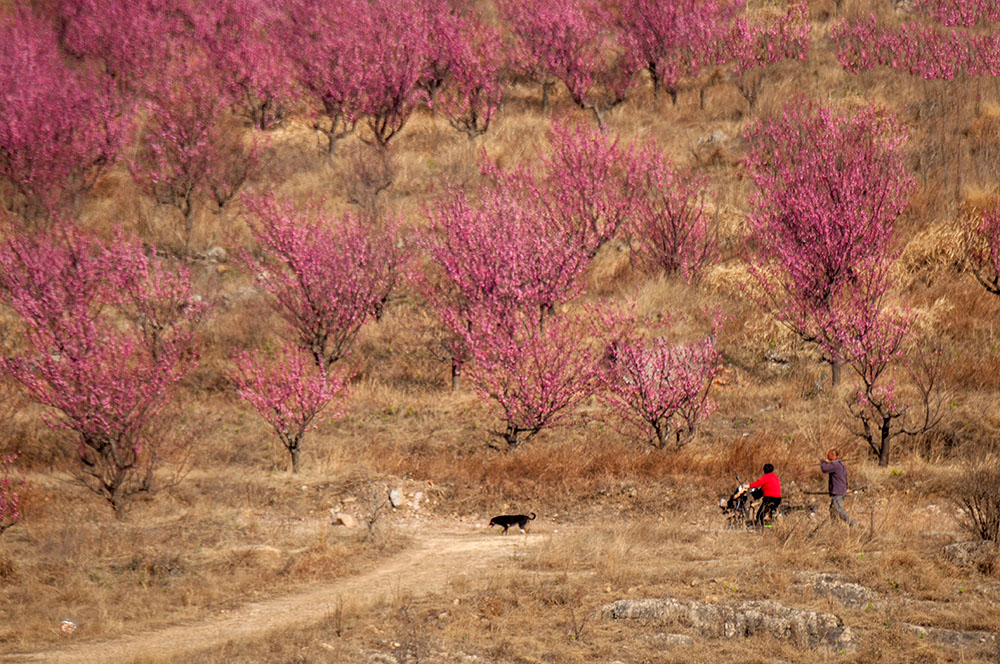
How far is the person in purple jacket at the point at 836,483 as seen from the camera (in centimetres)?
1405

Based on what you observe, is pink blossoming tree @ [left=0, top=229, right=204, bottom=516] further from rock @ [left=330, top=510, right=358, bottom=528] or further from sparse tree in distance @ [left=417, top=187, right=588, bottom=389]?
sparse tree in distance @ [left=417, top=187, right=588, bottom=389]

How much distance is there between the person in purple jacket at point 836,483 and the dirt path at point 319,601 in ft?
14.5

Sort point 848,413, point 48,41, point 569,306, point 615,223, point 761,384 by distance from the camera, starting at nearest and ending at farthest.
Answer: point 848,413 → point 761,384 → point 569,306 → point 615,223 → point 48,41

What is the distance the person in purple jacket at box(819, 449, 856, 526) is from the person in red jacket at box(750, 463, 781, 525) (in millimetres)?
716

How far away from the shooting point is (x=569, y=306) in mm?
23781

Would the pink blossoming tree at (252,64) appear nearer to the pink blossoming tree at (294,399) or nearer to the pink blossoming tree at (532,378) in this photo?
the pink blossoming tree at (294,399)

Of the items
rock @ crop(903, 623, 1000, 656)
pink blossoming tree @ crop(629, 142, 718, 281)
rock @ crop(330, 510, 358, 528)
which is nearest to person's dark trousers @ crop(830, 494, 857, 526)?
rock @ crop(903, 623, 1000, 656)

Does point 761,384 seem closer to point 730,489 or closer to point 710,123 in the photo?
point 730,489

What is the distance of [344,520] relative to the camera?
16047mm

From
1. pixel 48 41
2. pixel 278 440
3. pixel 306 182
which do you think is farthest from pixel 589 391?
pixel 48 41

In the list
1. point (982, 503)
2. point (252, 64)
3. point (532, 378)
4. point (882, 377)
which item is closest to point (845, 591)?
point (982, 503)

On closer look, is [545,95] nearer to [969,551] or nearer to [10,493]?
[10,493]

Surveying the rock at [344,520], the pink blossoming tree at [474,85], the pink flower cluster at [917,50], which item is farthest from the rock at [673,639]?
the pink flower cluster at [917,50]

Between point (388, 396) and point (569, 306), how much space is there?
5167mm
